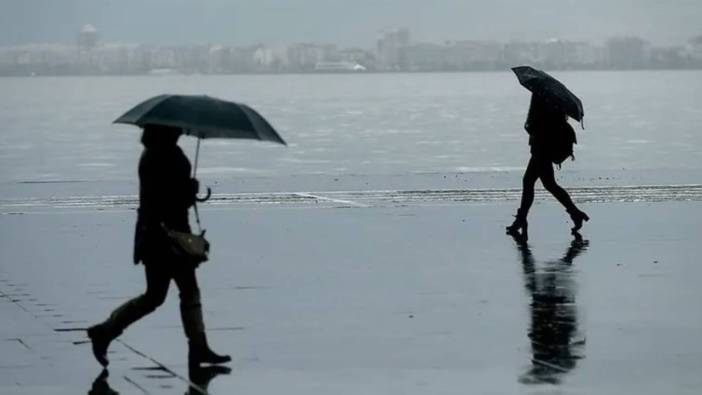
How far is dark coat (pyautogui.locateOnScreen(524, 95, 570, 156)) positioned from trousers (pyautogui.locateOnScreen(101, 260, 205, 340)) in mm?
8465

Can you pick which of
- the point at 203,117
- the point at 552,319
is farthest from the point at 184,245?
the point at 552,319

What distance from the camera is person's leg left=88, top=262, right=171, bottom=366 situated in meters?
10.9

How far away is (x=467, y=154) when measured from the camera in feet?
135

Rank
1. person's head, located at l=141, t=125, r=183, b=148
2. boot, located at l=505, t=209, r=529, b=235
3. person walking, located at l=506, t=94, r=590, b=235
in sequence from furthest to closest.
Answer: boot, located at l=505, t=209, r=529, b=235
person walking, located at l=506, t=94, r=590, b=235
person's head, located at l=141, t=125, r=183, b=148

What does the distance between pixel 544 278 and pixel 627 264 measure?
1419 mm

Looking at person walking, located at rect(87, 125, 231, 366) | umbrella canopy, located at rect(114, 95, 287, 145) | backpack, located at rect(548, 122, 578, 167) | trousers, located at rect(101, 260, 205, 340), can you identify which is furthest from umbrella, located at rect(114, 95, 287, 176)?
backpack, located at rect(548, 122, 578, 167)

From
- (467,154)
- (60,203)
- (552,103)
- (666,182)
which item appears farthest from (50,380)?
(467,154)

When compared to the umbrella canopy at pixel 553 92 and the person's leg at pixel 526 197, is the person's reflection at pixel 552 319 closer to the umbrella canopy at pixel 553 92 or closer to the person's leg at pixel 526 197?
the person's leg at pixel 526 197

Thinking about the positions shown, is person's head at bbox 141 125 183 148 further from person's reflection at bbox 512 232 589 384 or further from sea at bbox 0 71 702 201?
sea at bbox 0 71 702 201

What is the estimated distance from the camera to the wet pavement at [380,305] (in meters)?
10.4

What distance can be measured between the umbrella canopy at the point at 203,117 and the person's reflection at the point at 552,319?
193 cm

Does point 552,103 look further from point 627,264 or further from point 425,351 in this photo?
point 425,351

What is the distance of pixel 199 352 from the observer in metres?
10.7

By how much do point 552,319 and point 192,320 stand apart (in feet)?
9.50
